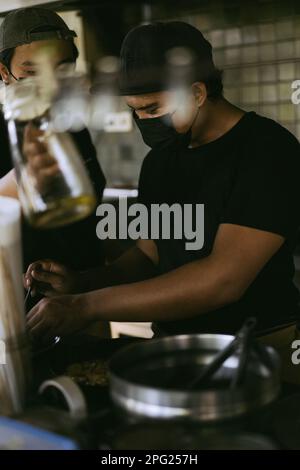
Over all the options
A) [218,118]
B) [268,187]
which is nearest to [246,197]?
[268,187]

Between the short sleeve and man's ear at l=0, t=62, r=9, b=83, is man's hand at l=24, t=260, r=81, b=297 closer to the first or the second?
the short sleeve

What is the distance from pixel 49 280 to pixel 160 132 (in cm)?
58

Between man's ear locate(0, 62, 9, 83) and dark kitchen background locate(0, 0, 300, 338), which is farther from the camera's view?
dark kitchen background locate(0, 0, 300, 338)

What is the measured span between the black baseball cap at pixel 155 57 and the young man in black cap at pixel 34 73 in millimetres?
180

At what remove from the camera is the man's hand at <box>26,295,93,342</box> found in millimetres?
1606

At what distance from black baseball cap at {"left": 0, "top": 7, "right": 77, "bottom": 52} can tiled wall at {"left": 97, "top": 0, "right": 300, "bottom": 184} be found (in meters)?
2.99

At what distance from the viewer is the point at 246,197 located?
188 centimetres

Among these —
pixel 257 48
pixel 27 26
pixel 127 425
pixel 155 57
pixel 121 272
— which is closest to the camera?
pixel 127 425

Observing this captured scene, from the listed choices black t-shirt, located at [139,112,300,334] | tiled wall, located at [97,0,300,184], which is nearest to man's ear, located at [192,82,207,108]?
black t-shirt, located at [139,112,300,334]

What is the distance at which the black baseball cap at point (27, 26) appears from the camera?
1973 mm

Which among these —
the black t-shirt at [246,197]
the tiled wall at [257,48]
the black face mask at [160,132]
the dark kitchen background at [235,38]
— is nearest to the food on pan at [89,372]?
the black t-shirt at [246,197]

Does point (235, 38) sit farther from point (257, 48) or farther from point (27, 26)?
point (27, 26)

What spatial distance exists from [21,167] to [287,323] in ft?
4.10

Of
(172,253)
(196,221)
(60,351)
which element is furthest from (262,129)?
(60,351)
